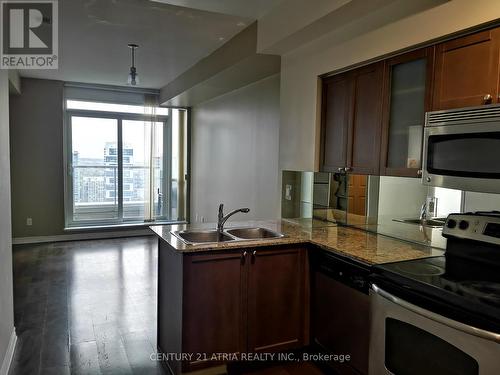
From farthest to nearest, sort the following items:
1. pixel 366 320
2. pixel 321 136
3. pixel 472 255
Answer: pixel 321 136, pixel 366 320, pixel 472 255

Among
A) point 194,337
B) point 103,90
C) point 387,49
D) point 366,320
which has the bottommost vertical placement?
point 194,337

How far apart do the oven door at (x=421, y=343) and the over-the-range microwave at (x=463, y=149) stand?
0.64 meters

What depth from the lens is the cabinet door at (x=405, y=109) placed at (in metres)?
2.24

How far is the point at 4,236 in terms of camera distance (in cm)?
252

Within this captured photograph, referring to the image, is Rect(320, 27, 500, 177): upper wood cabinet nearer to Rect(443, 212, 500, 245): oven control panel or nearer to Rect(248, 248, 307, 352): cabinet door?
Rect(443, 212, 500, 245): oven control panel

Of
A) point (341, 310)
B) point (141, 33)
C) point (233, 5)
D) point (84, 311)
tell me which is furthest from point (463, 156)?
point (84, 311)

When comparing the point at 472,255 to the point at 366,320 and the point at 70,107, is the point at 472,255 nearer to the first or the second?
the point at 366,320

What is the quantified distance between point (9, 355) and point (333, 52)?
311 cm

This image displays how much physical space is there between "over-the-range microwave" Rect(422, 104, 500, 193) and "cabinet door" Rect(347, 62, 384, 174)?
49 cm

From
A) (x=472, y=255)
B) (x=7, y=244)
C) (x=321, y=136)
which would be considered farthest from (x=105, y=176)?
(x=472, y=255)

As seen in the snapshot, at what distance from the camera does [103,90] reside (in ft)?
22.5

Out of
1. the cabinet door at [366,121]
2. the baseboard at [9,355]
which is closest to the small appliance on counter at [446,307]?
the cabinet door at [366,121]

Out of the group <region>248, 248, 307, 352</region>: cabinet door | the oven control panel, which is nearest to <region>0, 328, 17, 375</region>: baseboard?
<region>248, 248, 307, 352</region>: cabinet door

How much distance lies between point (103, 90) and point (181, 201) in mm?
2470
